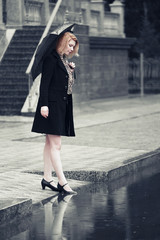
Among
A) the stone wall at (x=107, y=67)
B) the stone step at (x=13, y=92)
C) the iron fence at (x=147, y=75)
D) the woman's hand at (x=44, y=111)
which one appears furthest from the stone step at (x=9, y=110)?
the iron fence at (x=147, y=75)

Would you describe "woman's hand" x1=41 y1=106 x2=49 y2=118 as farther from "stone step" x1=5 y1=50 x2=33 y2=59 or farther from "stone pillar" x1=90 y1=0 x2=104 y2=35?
"stone pillar" x1=90 y1=0 x2=104 y2=35

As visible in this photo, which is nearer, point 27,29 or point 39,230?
point 39,230

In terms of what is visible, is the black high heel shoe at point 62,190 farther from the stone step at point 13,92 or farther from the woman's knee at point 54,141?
the stone step at point 13,92

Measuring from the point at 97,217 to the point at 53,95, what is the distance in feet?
5.49

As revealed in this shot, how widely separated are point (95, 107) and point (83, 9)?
590 centimetres

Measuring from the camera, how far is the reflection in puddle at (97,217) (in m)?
6.26

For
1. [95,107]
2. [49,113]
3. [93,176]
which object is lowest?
[95,107]

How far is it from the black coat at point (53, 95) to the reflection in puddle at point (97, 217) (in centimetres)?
74

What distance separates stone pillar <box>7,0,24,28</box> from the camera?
879 inches

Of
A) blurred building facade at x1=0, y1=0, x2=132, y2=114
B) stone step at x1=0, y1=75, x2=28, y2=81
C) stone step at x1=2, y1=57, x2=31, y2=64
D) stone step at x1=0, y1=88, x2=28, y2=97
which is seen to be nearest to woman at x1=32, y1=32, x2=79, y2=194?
blurred building facade at x1=0, y1=0, x2=132, y2=114

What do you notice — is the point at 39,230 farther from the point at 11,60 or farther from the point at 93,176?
the point at 11,60

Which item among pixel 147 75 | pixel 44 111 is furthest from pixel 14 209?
pixel 147 75

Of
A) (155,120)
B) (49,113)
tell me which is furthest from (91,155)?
(155,120)

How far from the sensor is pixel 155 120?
17.6 metres
